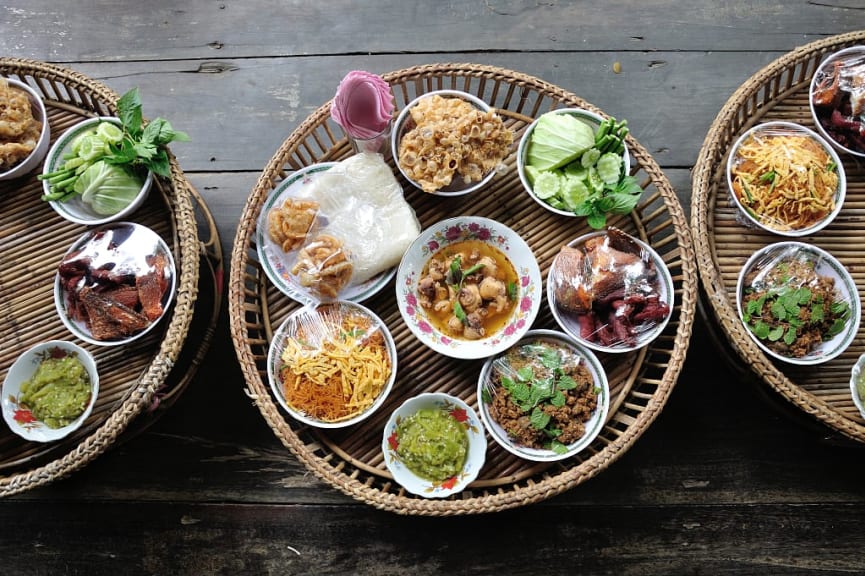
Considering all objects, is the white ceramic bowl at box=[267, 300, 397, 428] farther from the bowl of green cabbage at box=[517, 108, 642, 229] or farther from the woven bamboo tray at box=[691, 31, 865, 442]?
the woven bamboo tray at box=[691, 31, 865, 442]

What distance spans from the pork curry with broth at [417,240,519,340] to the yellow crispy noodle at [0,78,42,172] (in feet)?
5.99

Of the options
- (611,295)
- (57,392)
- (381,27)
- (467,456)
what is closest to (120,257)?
(57,392)

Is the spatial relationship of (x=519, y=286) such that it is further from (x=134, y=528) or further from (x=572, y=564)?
(x=134, y=528)

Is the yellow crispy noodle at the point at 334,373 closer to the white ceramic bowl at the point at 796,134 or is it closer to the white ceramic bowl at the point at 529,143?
the white ceramic bowl at the point at 529,143

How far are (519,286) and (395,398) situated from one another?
73 cm

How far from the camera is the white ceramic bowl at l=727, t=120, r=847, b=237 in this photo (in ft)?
8.05

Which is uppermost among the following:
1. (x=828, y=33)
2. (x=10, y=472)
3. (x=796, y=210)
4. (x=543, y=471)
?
(x=828, y=33)

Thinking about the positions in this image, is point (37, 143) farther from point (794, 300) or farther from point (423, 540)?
point (794, 300)

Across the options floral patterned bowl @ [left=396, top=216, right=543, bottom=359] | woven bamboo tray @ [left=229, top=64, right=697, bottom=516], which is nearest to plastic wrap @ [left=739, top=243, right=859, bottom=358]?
woven bamboo tray @ [left=229, top=64, right=697, bottom=516]

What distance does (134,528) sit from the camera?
9.62 feet

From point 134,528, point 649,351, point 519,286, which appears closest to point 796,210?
point 649,351

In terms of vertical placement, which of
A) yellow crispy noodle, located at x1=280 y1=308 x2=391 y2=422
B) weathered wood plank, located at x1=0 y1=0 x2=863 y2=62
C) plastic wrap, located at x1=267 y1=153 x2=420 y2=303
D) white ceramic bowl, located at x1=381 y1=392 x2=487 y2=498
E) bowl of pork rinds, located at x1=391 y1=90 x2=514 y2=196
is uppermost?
weathered wood plank, located at x1=0 y1=0 x2=863 y2=62

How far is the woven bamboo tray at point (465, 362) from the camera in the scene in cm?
228

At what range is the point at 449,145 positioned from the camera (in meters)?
2.38
